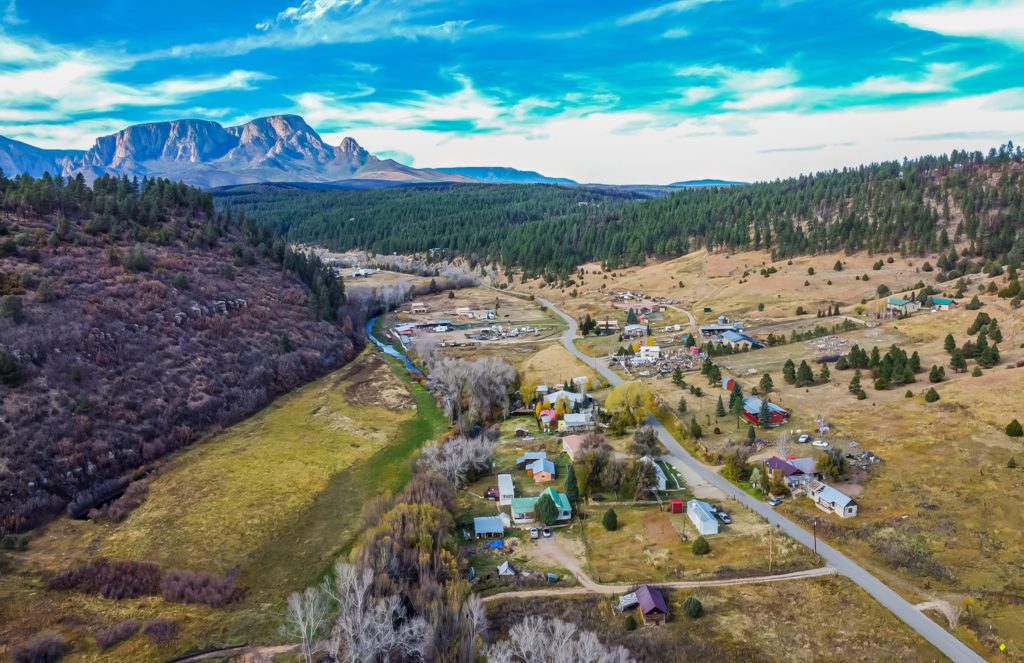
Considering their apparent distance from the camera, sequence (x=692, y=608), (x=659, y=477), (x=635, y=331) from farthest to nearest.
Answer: (x=635, y=331)
(x=659, y=477)
(x=692, y=608)

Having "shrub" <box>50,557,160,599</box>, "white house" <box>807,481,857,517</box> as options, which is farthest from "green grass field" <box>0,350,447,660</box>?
"white house" <box>807,481,857,517</box>

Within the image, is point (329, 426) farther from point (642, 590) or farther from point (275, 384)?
point (642, 590)

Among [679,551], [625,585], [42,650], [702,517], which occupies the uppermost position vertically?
[702,517]

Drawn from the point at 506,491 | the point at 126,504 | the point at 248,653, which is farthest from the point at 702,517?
the point at 126,504

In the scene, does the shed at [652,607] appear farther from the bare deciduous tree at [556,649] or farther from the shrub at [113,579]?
the shrub at [113,579]

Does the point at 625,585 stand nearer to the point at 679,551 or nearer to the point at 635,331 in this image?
the point at 679,551
